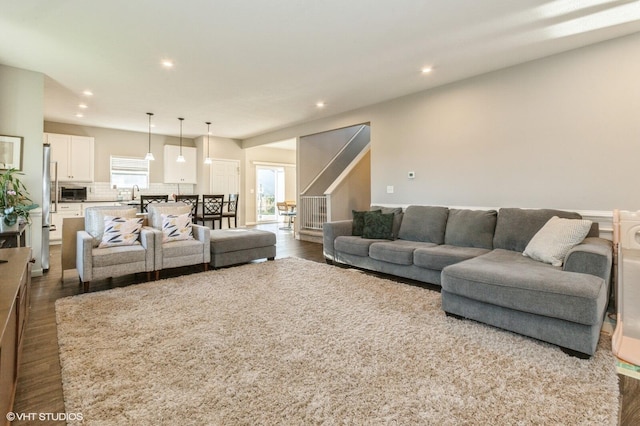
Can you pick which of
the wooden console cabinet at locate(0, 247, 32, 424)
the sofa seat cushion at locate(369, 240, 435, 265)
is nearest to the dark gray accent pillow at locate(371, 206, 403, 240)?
the sofa seat cushion at locate(369, 240, 435, 265)

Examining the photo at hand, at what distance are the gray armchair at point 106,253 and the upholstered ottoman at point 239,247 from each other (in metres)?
0.85

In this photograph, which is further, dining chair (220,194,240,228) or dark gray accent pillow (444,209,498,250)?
dining chair (220,194,240,228)

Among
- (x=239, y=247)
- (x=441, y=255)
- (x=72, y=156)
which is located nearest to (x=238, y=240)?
(x=239, y=247)

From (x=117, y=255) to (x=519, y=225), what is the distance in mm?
4491

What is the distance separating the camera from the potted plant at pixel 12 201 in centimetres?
332

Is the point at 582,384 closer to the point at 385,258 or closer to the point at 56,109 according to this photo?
the point at 385,258

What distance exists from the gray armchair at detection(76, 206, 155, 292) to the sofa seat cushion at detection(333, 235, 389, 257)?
7.95 ft

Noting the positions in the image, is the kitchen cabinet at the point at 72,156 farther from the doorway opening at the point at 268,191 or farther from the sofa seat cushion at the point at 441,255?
the sofa seat cushion at the point at 441,255

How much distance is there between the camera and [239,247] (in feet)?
15.2

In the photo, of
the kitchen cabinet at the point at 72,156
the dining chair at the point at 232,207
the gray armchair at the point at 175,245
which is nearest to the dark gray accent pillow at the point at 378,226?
the gray armchair at the point at 175,245

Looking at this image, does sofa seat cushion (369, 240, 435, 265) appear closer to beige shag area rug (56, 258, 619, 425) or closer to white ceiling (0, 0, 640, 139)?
beige shag area rug (56, 258, 619, 425)

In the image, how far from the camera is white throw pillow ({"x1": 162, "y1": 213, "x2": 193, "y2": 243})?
165 inches

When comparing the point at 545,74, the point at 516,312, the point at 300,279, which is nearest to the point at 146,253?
the point at 300,279

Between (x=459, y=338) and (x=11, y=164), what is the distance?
17.7 feet
